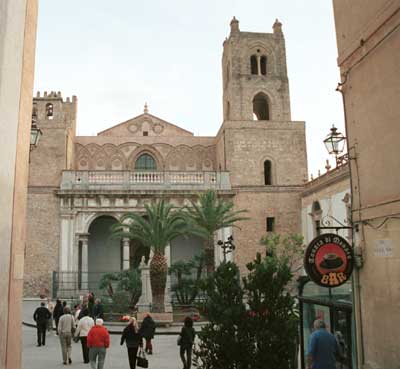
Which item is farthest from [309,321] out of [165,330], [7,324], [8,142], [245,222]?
[245,222]

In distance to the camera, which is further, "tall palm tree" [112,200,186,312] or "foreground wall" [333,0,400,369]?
"tall palm tree" [112,200,186,312]

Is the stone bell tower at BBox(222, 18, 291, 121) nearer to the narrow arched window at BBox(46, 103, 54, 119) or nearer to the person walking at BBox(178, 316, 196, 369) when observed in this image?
the narrow arched window at BBox(46, 103, 54, 119)

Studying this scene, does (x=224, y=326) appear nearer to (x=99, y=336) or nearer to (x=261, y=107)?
(x=99, y=336)

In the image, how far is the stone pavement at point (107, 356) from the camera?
1070 cm

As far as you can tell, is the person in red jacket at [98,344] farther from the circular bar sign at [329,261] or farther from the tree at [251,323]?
the circular bar sign at [329,261]

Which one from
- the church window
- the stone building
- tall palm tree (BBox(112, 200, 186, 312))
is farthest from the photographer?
the church window

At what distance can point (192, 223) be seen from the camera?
21688 mm

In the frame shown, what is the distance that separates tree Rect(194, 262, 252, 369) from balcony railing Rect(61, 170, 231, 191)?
21.8m

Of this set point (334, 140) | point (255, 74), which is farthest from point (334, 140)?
point (255, 74)

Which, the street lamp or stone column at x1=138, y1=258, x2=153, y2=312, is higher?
the street lamp

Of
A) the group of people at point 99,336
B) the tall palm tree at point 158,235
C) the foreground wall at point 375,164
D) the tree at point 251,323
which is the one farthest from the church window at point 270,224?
the tree at point 251,323

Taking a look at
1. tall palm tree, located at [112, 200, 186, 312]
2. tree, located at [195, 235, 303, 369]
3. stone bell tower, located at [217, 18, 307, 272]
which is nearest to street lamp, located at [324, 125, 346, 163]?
tree, located at [195, 235, 303, 369]

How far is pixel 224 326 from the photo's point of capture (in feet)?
20.5

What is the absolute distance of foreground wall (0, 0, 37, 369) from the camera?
7031mm
